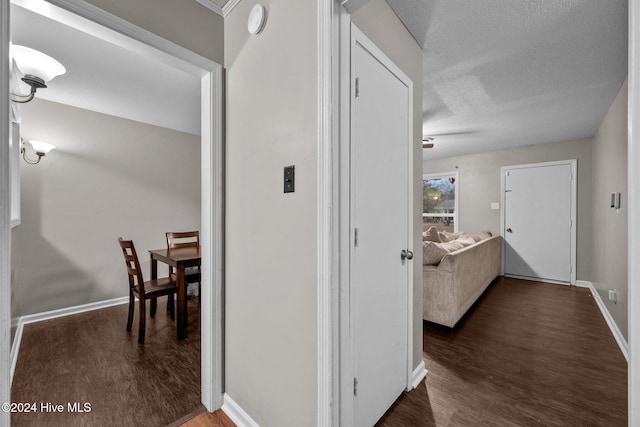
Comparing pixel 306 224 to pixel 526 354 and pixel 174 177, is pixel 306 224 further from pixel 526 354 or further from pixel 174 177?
pixel 174 177

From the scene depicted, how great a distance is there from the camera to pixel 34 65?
1701mm

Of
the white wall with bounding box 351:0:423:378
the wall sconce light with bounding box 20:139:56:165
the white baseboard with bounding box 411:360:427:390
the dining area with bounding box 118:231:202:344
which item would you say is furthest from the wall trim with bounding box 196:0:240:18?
the white baseboard with bounding box 411:360:427:390

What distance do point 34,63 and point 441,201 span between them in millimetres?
6265

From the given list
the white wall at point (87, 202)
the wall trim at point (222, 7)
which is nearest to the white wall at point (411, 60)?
the wall trim at point (222, 7)

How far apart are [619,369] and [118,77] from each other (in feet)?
15.4

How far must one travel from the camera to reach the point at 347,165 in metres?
1.18

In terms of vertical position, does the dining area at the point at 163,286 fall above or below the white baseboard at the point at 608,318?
above

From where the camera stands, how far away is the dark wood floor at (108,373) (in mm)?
1578

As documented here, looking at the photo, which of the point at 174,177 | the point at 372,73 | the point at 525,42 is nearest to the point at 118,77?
the point at 174,177

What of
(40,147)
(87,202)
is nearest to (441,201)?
(87,202)

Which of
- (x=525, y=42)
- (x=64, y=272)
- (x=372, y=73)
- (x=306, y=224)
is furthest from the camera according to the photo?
(x=64, y=272)

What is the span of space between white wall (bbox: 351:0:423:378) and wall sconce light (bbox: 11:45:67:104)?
6.46 feet

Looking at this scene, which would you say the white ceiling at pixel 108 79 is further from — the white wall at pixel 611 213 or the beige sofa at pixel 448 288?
the white wall at pixel 611 213

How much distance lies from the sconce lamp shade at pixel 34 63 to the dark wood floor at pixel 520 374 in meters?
2.97
